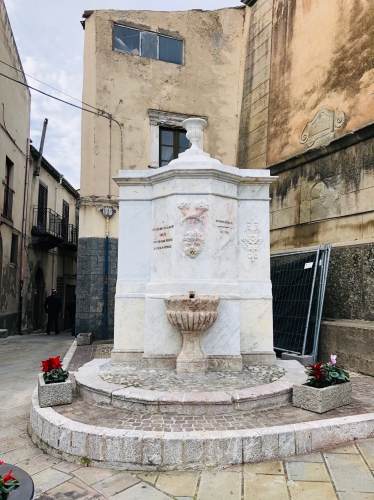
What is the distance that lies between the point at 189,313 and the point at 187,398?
1.16 m

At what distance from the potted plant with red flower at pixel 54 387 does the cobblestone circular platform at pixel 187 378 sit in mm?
530

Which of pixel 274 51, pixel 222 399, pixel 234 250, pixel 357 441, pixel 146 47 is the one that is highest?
pixel 146 47

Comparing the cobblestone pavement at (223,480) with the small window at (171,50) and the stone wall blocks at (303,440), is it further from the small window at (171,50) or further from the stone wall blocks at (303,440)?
the small window at (171,50)

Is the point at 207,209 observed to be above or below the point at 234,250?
above

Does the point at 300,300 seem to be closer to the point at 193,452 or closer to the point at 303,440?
the point at 303,440

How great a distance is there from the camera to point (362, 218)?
7.32 m

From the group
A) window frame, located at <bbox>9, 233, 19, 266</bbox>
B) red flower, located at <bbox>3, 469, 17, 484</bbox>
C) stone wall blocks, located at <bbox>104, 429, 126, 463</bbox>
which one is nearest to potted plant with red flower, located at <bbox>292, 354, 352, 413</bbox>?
stone wall blocks, located at <bbox>104, 429, 126, 463</bbox>

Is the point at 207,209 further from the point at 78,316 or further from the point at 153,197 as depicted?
the point at 78,316

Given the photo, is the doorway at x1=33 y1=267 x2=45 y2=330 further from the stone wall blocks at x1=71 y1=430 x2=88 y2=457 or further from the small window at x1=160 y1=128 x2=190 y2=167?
the stone wall blocks at x1=71 y1=430 x2=88 y2=457

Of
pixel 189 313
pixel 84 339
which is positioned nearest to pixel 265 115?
pixel 84 339

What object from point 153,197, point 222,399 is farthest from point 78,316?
point 222,399

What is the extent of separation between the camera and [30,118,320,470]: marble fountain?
388 cm

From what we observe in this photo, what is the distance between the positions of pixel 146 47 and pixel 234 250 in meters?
8.85

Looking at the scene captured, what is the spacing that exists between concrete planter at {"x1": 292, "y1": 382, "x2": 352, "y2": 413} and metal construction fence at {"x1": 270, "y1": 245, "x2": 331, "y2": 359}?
2.59 metres
